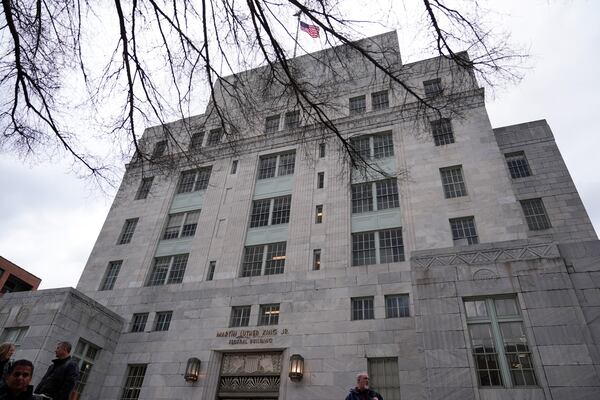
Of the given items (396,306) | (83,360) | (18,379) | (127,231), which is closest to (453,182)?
(396,306)

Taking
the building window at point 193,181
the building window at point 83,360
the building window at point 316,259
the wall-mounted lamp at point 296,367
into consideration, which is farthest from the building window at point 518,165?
the building window at point 83,360

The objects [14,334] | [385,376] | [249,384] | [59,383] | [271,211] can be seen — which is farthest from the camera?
[271,211]

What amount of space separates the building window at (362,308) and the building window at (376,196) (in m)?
Result: 5.74

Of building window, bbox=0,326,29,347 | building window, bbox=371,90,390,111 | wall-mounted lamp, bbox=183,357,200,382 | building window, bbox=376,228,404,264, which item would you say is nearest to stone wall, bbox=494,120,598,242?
building window, bbox=376,228,404,264

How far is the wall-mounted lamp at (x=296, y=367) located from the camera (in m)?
17.7

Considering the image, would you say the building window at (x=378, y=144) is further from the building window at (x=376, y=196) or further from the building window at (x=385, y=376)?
the building window at (x=385, y=376)

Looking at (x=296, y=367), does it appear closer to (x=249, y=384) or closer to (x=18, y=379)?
(x=249, y=384)

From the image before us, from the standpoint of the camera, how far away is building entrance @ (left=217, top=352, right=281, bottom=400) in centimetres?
1888

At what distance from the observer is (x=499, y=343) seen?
1253cm

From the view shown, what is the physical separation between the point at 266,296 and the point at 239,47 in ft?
54.8

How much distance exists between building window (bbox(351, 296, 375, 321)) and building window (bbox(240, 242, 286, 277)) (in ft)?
16.9

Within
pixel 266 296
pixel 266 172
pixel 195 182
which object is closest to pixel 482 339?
pixel 266 296

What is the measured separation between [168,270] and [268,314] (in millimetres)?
8743

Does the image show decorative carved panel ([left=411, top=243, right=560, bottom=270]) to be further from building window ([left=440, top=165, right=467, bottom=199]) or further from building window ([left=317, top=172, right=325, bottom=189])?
building window ([left=317, top=172, right=325, bottom=189])
